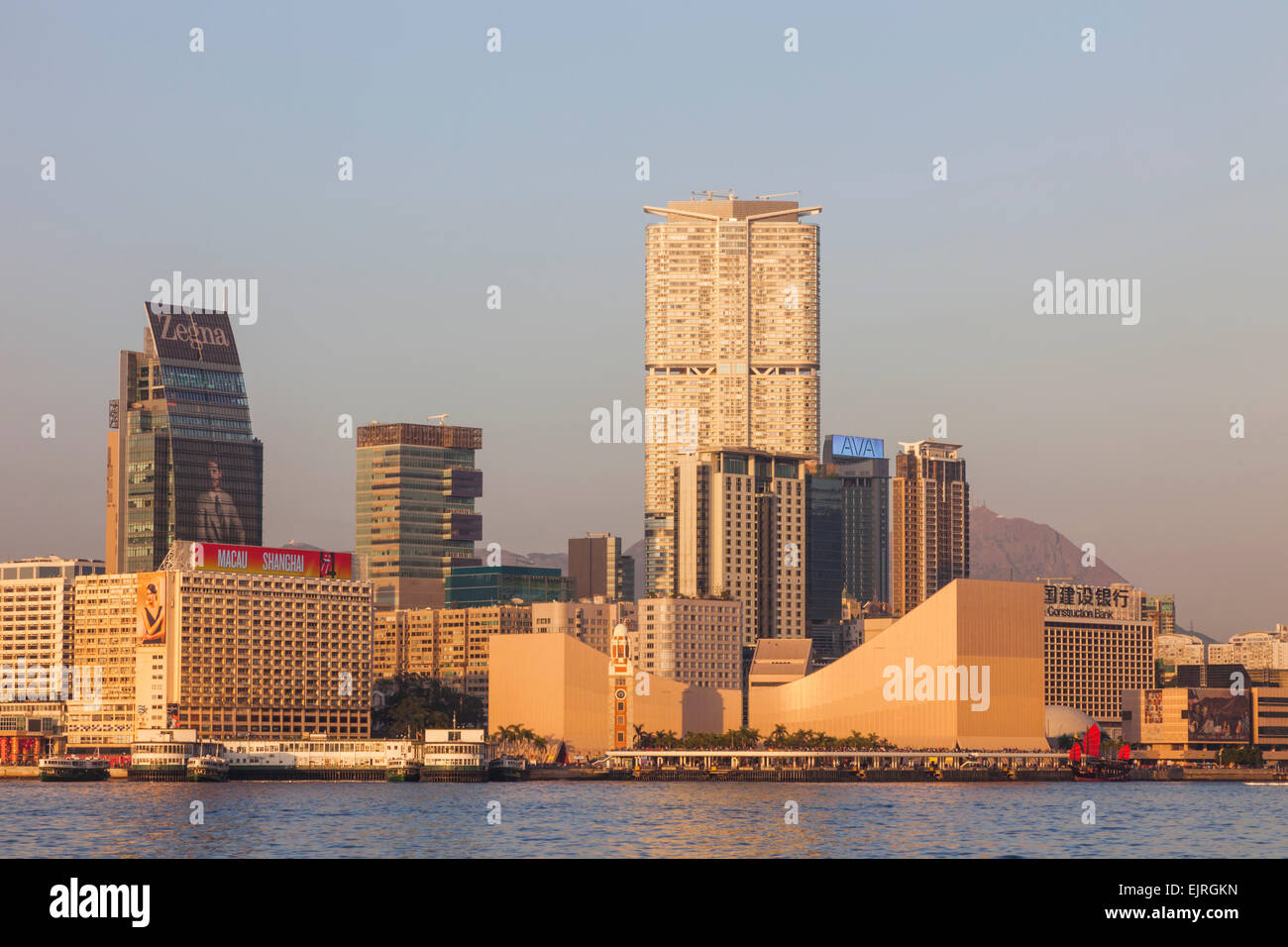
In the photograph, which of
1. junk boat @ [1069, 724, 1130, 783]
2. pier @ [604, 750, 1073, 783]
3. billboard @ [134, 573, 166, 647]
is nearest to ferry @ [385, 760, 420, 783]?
pier @ [604, 750, 1073, 783]

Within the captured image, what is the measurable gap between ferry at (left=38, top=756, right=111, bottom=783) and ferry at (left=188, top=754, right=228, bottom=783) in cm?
841

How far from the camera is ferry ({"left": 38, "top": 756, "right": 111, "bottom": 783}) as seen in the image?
543 ft

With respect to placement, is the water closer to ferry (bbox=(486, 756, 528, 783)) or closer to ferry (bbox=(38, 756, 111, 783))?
ferry (bbox=(38, 756, 111, 783))

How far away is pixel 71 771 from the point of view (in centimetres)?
16675

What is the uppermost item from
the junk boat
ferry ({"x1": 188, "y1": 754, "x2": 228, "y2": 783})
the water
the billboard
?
the billboard

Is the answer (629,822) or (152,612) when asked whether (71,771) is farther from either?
(629,822)

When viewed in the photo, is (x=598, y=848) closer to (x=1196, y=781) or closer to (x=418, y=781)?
(x=418, y=781)

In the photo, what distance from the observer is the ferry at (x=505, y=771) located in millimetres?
174750

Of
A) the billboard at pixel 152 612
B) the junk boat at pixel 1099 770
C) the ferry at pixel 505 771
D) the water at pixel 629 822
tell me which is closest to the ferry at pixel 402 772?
the ferry at pixel 505 771

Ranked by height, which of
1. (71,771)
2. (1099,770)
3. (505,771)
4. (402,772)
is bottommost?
(1099,770)

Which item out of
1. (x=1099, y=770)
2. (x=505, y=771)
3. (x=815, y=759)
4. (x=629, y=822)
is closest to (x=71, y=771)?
(x=505, y=771)

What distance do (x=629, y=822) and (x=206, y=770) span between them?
82754mm

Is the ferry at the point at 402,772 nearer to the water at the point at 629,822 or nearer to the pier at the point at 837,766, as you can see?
the water at the point at 629,822
